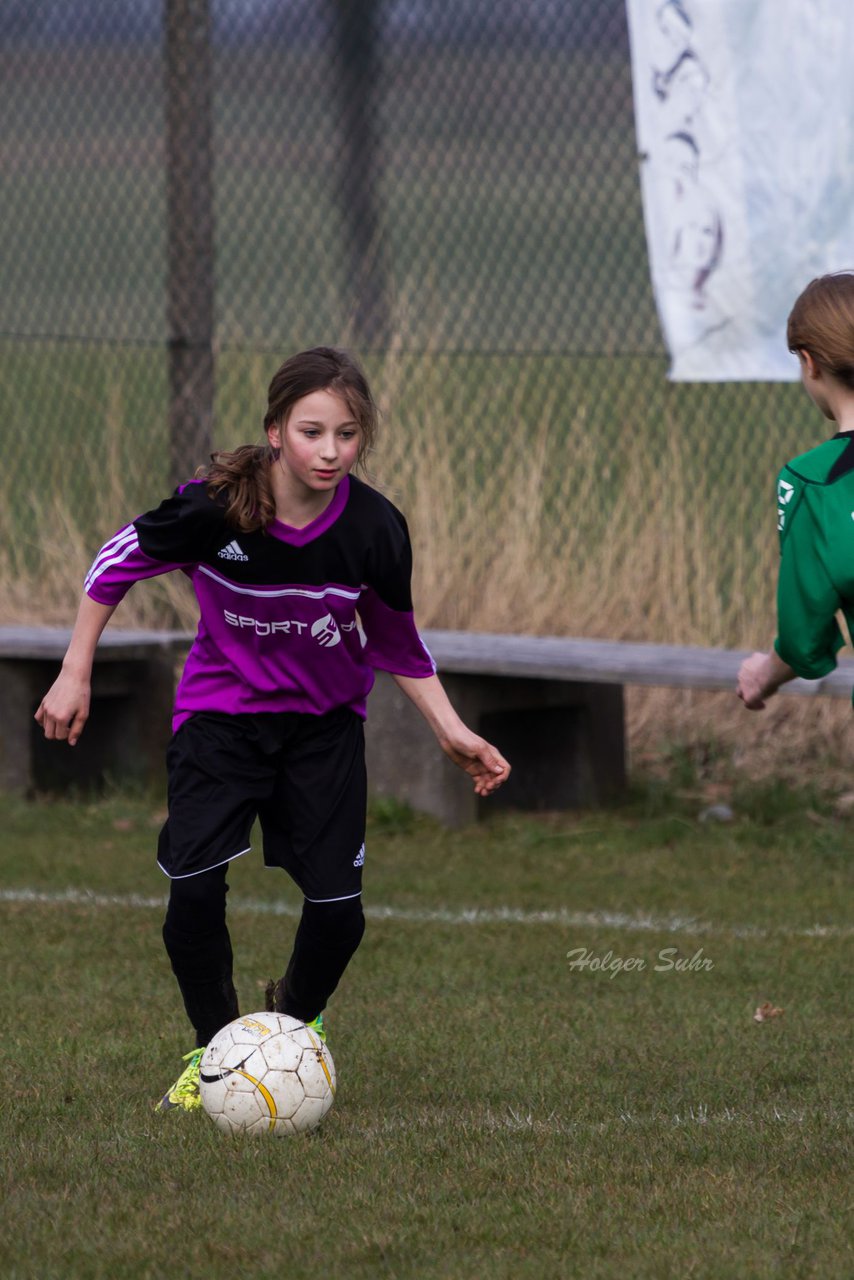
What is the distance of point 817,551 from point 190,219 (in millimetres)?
5748

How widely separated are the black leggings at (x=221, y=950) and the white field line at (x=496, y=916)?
5.72 feet

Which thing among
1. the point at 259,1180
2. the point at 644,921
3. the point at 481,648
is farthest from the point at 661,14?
the point at 259,1180

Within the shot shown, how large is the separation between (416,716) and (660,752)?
129 cm

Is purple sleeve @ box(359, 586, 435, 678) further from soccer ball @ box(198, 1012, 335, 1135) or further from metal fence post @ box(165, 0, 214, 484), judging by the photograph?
metal fence post @ box(165, 0, 214, 484)

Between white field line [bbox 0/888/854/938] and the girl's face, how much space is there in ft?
7.83

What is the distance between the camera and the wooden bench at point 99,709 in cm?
773

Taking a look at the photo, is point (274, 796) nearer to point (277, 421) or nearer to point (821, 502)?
point (277, 421)

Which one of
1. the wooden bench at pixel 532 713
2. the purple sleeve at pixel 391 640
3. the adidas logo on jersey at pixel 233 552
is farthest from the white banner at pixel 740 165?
the adidas logo on jersey at pixel 233 552

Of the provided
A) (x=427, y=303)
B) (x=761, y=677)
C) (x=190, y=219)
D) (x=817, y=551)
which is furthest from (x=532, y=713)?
(x=817, y=551)

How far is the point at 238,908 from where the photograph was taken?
6215 mm

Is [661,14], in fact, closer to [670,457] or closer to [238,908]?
[670,457]

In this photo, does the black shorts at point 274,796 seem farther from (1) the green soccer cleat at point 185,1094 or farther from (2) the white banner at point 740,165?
(2) the white banner at point 740,165

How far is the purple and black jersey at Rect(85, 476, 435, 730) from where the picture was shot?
406 cm

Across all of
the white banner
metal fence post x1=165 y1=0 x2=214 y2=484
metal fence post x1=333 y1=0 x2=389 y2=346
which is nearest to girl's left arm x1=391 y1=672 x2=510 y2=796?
the white banner
